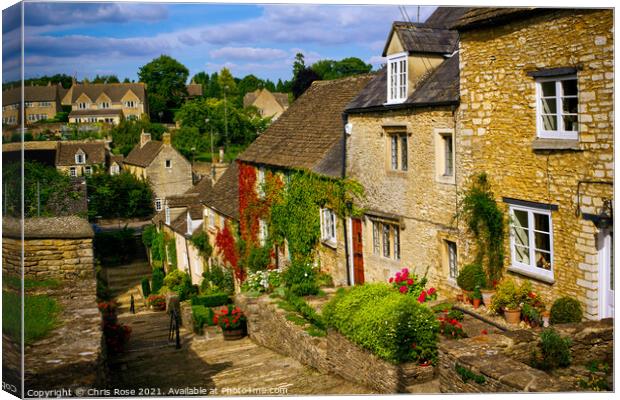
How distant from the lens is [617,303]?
36.3 ft

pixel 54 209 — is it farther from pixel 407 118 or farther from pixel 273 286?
pixel 273 286

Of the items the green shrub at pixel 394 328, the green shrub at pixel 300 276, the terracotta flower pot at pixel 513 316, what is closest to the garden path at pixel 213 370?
the green shrub at pixel 394 328

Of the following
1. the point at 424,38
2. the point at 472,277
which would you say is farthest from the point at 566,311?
the point at 424,38

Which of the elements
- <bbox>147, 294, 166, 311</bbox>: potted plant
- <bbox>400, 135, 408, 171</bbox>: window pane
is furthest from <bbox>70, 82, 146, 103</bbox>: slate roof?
<bbox>147, 294, 166, 311</bbox>: potted plant

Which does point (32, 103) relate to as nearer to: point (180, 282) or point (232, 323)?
point (232, 323)

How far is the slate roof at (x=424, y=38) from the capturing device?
1647 cm

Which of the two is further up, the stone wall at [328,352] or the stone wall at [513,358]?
the stone wall at [513,358]

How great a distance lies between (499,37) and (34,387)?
9857 millimetres

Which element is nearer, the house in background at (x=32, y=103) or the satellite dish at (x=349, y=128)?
the house in background at (x=32, y=103)

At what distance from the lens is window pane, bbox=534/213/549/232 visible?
1259 centimetres

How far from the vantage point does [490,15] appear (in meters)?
13.0

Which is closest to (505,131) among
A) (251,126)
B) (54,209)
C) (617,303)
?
(617,303)

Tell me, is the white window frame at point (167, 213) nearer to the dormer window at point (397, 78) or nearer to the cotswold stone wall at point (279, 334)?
the cotswold stone wall at point (279, 334)

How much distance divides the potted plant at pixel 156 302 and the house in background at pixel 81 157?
7.77m
